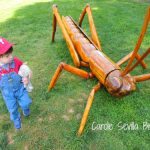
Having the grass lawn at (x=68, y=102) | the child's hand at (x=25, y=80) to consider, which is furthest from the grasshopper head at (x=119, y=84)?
the child's hand at (x=25, y=80)

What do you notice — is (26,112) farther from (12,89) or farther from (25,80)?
(25,80)

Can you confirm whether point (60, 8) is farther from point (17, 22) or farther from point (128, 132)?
point (128, 132)

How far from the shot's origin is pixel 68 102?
15.0 ft

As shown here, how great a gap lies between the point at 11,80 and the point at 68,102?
1139mm

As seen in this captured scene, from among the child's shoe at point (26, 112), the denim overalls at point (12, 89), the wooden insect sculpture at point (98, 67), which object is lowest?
the child's shoe at point (26, 112)

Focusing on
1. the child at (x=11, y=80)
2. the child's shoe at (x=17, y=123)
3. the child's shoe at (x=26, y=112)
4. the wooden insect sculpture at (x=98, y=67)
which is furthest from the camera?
the child's shoe at (x=26, y=112)

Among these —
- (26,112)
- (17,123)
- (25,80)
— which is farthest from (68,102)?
(25,80)

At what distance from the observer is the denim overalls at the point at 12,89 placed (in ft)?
12.3

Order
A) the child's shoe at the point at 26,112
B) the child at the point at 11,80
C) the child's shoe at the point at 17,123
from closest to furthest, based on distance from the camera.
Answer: the child at the point at 11,80 → the child's shoe at the point at 17,123 → the child's shoe at the point at 26,112

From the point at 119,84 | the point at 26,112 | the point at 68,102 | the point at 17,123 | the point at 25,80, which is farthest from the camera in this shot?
the point at 68,102

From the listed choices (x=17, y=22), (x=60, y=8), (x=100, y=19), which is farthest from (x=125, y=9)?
(x=17, y=22)

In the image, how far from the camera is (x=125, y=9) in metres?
8.53

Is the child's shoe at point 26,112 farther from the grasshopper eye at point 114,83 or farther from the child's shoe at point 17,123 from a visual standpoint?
the grasshopper eye at point 114,83

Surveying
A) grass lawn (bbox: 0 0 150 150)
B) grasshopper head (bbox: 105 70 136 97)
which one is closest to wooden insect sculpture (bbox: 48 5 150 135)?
grasshopper head (bbox: 105 70 136 97)
